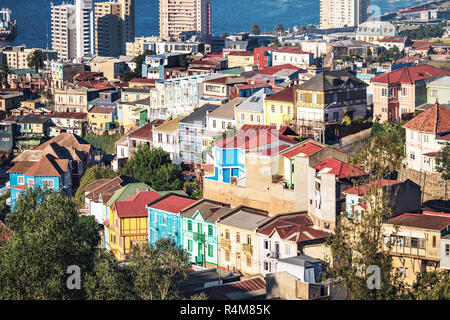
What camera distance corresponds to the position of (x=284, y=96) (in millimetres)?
42344

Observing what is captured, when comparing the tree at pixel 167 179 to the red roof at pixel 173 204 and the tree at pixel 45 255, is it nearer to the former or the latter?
the red roof at pixel 173 204

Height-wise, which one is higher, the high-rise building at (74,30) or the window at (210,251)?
the high-rise building at (74,30)

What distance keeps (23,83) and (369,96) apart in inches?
1723

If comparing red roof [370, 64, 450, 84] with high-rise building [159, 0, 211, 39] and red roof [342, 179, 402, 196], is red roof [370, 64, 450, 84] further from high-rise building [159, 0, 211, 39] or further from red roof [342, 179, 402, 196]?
high-rise building [159, 0, 211, 39]

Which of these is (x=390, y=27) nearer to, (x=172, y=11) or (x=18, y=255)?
(x=172, y=11)

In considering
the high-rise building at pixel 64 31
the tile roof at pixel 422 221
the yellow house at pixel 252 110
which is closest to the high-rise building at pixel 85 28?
the high-rise building at pixel 64 31

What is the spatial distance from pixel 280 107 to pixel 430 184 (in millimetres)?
10429

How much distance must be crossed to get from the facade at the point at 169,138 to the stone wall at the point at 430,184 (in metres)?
15.9

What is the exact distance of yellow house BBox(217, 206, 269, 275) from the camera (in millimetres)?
29766

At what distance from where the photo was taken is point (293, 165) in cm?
3112

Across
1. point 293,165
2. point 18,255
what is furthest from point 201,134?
point 18,255

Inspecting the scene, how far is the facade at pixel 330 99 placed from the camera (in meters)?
40.2

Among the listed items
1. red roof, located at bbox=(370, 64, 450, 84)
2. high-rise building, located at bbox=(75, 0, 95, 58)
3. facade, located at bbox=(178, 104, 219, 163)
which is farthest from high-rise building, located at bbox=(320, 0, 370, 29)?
facade, located at bbox=(178, 104, 219, 163)

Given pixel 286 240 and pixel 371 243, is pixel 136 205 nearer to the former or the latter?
pixel 286 240
